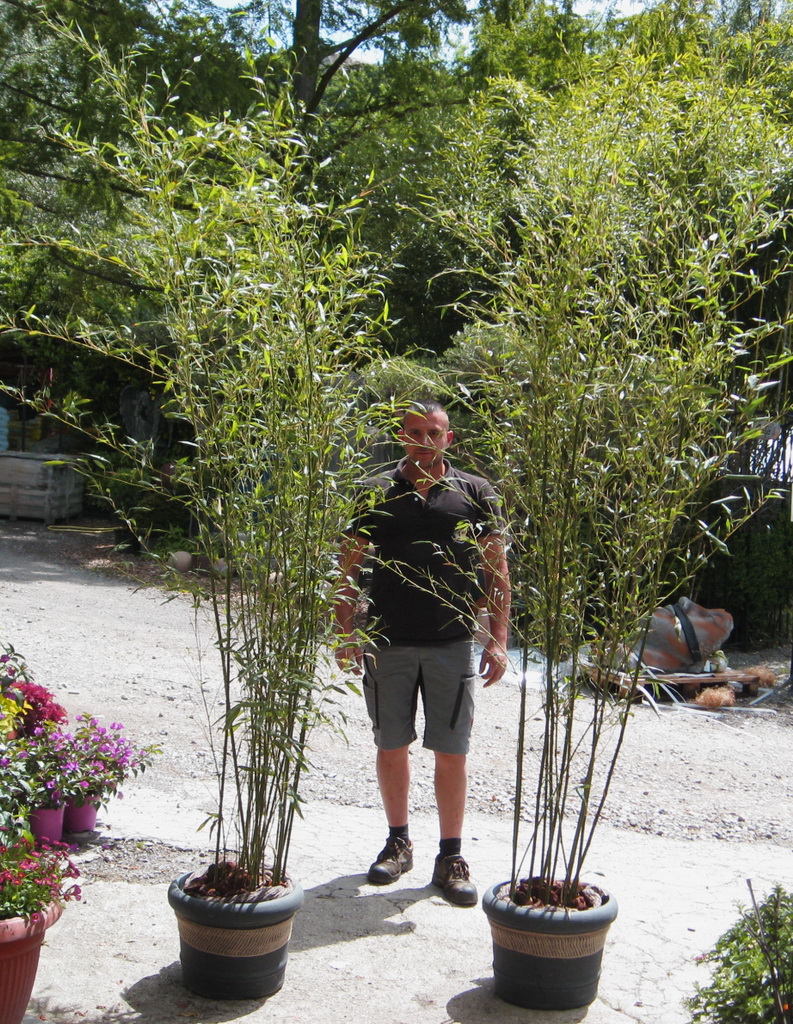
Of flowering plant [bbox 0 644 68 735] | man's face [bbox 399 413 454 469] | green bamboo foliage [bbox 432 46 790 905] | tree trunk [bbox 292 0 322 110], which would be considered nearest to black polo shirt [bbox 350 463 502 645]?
man's face [bbox 399 413 454 469]

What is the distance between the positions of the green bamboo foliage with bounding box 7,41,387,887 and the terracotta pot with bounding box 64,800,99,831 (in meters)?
1.05

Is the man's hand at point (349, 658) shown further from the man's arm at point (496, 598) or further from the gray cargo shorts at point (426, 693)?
the man's arm at point (496, 598)

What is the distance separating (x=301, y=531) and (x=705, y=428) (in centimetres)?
103

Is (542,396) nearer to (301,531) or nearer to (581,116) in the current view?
(301,531)

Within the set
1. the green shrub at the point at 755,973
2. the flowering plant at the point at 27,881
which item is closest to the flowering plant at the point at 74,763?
the flowering plant at the point at 27,881

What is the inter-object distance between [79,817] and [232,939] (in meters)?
1.23

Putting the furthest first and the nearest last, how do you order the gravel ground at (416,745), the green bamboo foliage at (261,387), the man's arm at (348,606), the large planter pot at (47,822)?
the gravel ground at (416,745) < the large planter pot at (47,822) < the man's arm at (348,606) < the green bamboo foliage at (261,387)

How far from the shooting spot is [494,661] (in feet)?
10.4

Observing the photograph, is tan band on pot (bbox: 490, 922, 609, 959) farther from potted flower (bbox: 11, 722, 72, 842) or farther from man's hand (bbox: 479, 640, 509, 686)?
potted flower (bbox: 11, 722, 72, 842)

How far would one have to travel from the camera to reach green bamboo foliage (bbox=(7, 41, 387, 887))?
93.4 inches

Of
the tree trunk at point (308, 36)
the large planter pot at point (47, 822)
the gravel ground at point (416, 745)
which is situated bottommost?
the gravel ground at point (416, 745)

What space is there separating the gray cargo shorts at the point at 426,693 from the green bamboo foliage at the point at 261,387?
2.13 ft

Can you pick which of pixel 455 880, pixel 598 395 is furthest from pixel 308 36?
pixel 455 880

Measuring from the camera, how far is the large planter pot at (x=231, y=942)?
7.93ft
